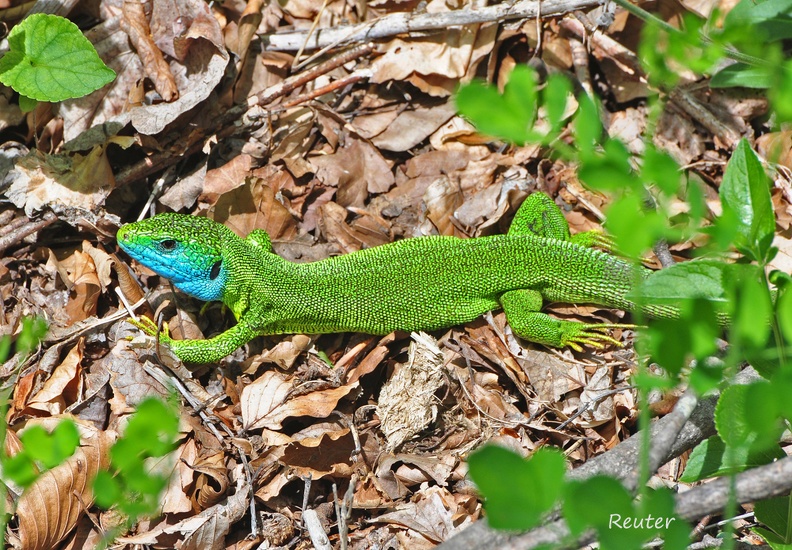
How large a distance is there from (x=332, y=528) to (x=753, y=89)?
4.29 meters

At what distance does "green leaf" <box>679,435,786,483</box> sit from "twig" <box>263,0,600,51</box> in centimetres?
327

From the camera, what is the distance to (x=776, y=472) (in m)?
2.15

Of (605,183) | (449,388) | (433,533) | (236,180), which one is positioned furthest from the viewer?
(236,180)

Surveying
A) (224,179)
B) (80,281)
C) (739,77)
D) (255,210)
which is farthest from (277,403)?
(739,77)

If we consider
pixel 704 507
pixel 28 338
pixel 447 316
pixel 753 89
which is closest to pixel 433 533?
pixel 447 316

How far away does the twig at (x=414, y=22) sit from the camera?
4.88m

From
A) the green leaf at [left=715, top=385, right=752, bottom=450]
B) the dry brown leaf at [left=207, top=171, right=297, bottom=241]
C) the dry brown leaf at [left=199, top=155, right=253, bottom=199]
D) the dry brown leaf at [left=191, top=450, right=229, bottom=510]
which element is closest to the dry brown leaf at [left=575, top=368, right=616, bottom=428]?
the green leaf at [left=715, top=385, right=752, bottom=450]

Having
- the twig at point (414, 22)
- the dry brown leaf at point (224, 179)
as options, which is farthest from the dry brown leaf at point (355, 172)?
the twig at point (414, 22)

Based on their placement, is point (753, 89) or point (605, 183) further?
point (753, 89)

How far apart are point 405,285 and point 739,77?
265 centimetres

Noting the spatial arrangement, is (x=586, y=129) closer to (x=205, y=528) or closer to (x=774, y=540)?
(x=774, y=540)

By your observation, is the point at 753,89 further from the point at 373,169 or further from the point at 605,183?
the point at 605,183

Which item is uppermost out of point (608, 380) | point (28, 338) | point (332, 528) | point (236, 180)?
point (28, 338)

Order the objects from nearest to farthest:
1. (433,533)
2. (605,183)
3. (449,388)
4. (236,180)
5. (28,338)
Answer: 1. (605,183)
2. (28,338)
3. (433,533)
4. (449,388)
5. (236,180)
